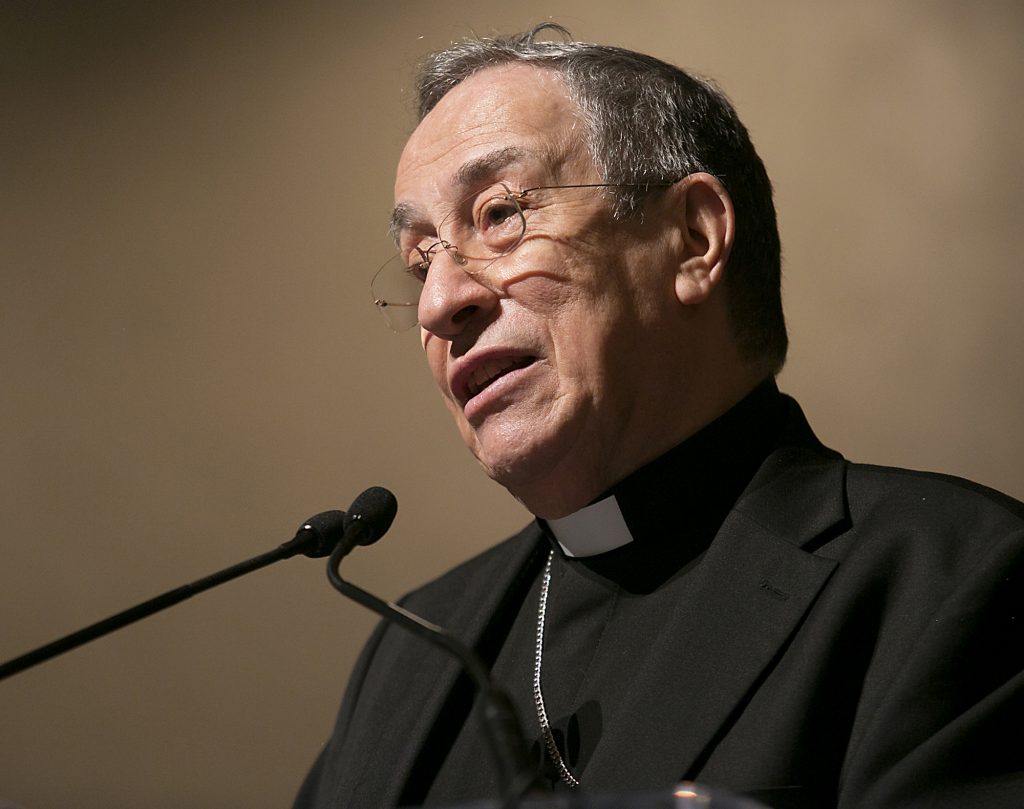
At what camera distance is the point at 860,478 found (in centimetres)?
184

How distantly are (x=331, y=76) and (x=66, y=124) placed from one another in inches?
27.3

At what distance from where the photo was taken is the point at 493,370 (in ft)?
6.20

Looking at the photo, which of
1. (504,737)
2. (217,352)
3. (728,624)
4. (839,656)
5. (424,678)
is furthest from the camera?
(217,352)

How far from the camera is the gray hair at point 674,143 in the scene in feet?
6.49

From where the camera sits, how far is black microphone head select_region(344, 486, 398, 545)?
157 cm

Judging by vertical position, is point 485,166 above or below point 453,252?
above

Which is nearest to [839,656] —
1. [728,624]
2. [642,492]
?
[728,624]

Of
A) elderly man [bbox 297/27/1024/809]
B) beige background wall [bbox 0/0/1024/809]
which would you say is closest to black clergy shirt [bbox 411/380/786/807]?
elderly man [bbox 297/27/1024/809]

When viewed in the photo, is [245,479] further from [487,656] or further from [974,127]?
[974,127]

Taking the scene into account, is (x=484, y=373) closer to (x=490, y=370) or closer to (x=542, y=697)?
(x=490, y=370)

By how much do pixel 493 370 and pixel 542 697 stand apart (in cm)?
52

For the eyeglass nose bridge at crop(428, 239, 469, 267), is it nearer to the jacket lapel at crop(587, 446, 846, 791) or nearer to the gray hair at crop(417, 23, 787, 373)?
the gray hair at crop(417, 23, 787, 373)

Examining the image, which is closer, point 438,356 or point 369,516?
point 369,516

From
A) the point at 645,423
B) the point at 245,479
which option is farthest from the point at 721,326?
the point at 245,479
